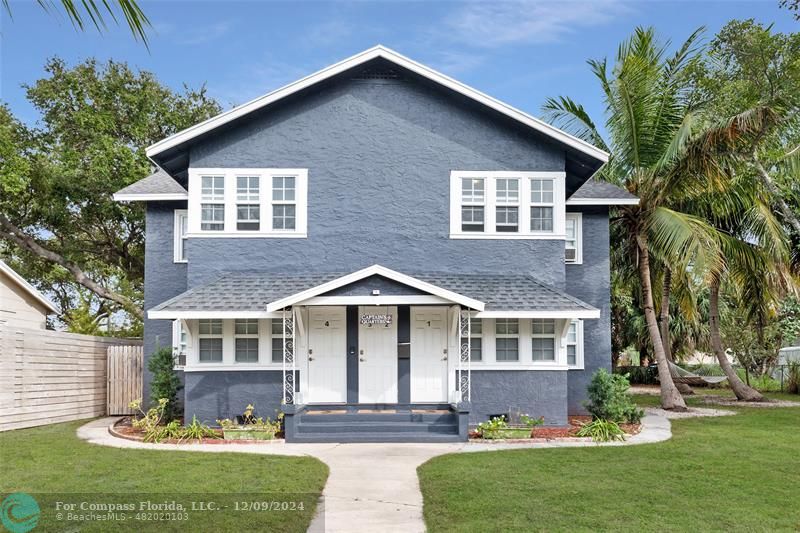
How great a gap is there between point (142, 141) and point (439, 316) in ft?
63.4

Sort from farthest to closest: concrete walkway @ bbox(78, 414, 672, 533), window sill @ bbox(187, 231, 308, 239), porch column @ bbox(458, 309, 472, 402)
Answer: window sill @ bbox(187, 231, 308, 239) < porch column @ bbox(458, 309, 472, 402) < concrete walkway @ bbox(78, 414, 672, 533)

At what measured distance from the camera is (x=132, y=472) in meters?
10.6

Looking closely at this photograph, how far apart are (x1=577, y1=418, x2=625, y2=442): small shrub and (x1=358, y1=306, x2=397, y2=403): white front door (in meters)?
4.05

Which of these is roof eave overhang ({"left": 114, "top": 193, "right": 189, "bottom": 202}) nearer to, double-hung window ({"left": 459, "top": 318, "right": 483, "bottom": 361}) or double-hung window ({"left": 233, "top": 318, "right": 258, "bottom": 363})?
double-hung window ({"left": 233, "top": 318, "right": 258, "bottom": 363})

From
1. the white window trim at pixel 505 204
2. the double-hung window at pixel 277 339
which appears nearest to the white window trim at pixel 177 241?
the double-hung window at pixel 277 339

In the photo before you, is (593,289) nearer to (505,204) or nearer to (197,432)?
(505,204)

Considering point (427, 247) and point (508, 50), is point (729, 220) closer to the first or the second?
point (508, 50)

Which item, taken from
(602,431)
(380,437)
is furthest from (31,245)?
(602,431)

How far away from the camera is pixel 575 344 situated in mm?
18344

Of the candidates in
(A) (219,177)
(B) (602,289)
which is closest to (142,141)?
(A) (219,177)

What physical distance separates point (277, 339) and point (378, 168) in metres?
4.48

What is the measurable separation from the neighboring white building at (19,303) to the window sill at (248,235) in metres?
9.08

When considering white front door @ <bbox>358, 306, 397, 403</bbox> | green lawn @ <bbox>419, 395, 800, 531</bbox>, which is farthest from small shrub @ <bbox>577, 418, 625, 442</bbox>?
white front door @ <bbox>358, 306, 397, 403</bbox>

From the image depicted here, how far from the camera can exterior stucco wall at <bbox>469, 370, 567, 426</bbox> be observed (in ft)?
51.0
